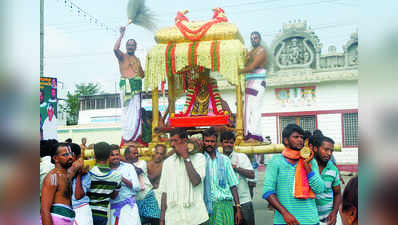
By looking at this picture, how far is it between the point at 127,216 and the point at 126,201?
5.5 inches

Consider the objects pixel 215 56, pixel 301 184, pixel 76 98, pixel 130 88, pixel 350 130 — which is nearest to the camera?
pixel 301 184

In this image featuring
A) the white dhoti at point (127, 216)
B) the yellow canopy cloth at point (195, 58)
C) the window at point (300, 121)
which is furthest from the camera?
the white dhoti at point (127, 216)

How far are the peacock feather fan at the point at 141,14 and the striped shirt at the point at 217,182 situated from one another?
1493 millimetres

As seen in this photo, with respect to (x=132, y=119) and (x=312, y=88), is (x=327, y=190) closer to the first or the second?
(x=312, y=88)

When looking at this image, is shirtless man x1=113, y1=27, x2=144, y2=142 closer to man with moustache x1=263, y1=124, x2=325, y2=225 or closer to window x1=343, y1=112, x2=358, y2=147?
man with moustache x1=263, y1=124, x2=325, y2=225

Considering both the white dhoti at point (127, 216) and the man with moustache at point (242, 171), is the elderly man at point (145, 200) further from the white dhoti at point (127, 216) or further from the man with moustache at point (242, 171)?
the man with moustache at point (242, 171)

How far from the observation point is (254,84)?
364 cm

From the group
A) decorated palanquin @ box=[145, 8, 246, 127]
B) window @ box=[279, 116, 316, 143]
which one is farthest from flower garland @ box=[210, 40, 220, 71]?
window @ box=[279, 116, 316, 143]

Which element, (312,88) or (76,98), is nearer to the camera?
(312,88)

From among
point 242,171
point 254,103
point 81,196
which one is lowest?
point 81,196

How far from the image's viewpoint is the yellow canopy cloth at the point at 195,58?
12.1ft

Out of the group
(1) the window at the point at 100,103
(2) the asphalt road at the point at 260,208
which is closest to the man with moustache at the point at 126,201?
(1) the window at the point at 100,103

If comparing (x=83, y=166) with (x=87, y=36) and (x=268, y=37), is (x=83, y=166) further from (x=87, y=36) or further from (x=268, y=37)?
(x=268, y=37)

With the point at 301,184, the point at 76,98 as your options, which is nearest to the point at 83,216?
the point at 76,98
